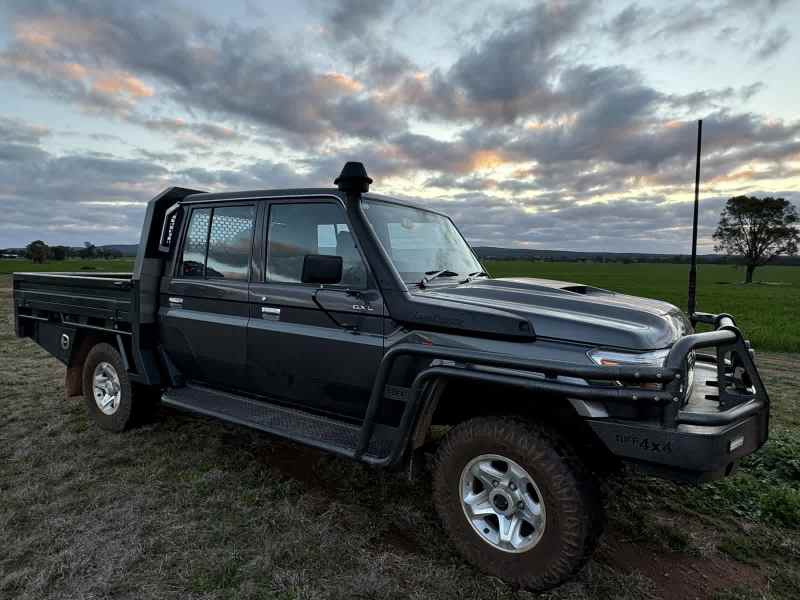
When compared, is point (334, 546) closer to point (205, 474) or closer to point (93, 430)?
point (205, 474)

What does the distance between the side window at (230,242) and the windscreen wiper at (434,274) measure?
143 centimetres

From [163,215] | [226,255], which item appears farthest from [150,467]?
[163,215]

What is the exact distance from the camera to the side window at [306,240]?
11.1 ft

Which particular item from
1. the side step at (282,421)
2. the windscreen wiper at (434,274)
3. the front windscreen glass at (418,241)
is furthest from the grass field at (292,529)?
the front windscreen glass at (418,241)

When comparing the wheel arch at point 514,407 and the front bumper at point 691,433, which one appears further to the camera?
the wheel arch at point 514,407

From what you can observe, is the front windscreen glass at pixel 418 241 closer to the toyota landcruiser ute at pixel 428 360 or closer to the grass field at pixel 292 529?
the toyota landcruiser ute at pixel 428 360

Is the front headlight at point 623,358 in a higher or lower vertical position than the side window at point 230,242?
lower

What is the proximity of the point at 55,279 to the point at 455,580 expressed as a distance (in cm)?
494

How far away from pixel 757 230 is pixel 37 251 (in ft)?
292

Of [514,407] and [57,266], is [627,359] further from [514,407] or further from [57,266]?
[57,266]

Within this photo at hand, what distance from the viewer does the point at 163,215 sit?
4.62 metres

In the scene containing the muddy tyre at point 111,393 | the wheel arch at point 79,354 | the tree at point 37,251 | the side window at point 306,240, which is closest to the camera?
the side window at point 306,240

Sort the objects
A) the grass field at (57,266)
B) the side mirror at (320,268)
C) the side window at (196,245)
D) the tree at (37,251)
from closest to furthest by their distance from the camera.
Answer: the side mirror at (320,268) → the side window at (196,245) → the grass field at (57,266) → the tree at (37,251)

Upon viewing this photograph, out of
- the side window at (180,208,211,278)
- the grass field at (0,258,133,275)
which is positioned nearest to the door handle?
the side window at (180,208,211,278)
